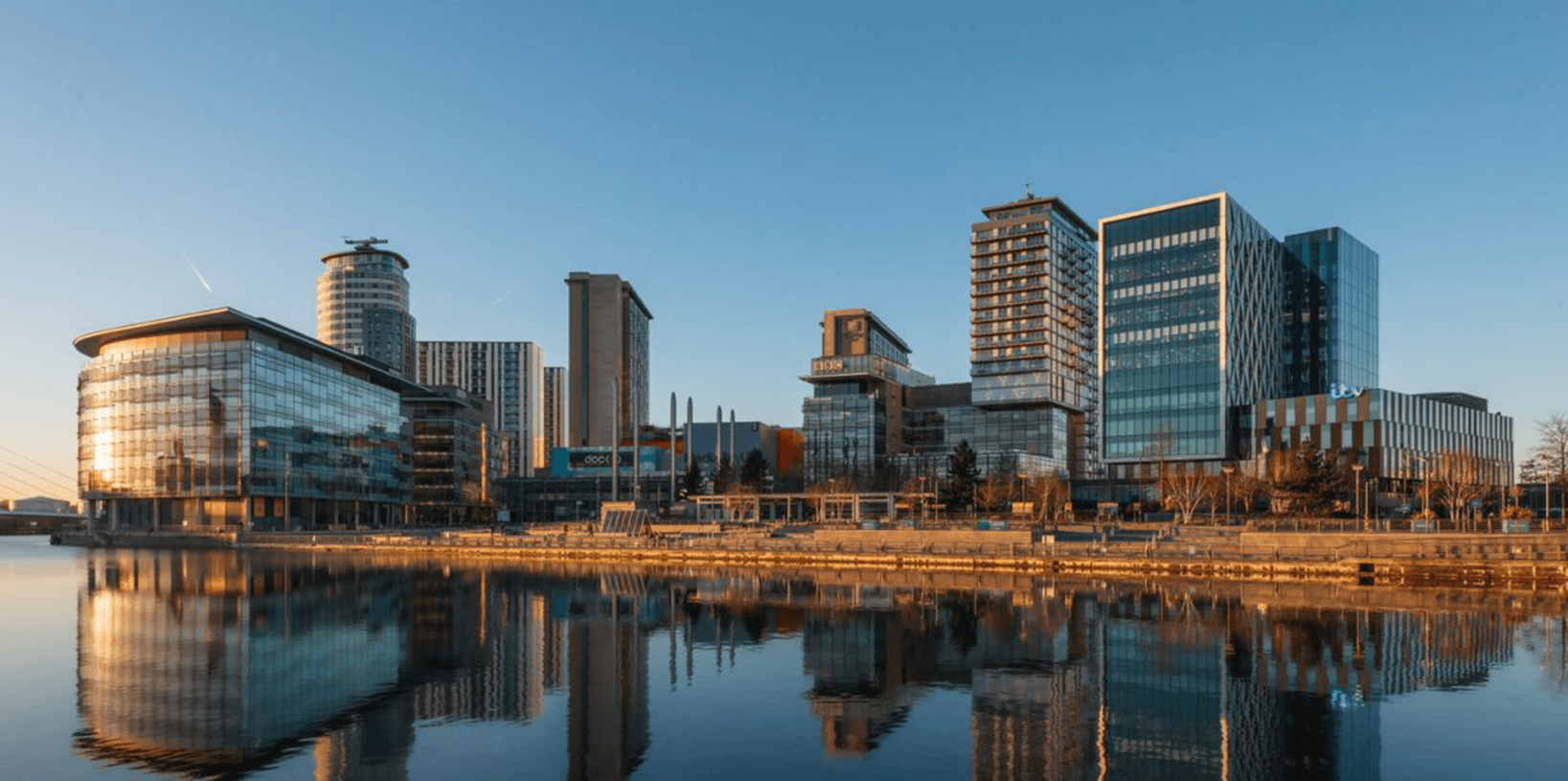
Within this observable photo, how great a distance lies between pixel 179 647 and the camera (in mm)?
47406

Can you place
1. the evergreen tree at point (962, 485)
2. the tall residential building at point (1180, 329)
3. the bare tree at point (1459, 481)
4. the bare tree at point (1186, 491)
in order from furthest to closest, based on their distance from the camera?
the tall residential building at point (1180, 329) < the evergreen tree at point (962, 485) < the bare tree at point (1186, 491) < the bare tree at point (1459, 481)

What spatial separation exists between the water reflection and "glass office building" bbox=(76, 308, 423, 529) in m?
91.1

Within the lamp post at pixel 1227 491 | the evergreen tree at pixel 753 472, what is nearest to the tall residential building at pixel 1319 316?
the lamp post at pixel 1227 491

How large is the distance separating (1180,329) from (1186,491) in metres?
53.2

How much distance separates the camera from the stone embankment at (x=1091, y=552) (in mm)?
68938

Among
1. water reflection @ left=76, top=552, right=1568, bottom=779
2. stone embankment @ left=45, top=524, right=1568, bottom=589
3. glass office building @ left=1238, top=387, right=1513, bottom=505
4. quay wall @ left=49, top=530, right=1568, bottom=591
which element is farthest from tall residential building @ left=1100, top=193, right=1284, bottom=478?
water reflection @ left=76, top=552, right=1568, bottom=779

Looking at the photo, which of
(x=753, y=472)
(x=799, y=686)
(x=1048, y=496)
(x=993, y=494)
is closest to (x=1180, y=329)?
(x=1048, y=496)

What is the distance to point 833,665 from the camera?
42.5m

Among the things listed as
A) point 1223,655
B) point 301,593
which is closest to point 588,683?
point 1223,655

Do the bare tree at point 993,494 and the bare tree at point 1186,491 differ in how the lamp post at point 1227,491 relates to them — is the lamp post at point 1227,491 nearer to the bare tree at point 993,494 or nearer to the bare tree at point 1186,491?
the bare tree at point 1186,491

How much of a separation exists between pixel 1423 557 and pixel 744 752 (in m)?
59.4

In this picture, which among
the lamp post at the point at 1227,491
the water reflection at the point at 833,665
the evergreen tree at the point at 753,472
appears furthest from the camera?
the evergreen tree at the point at 753,472

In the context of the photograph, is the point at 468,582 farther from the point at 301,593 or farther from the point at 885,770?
the point at 885,770

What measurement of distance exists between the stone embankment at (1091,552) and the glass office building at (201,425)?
141 ft
